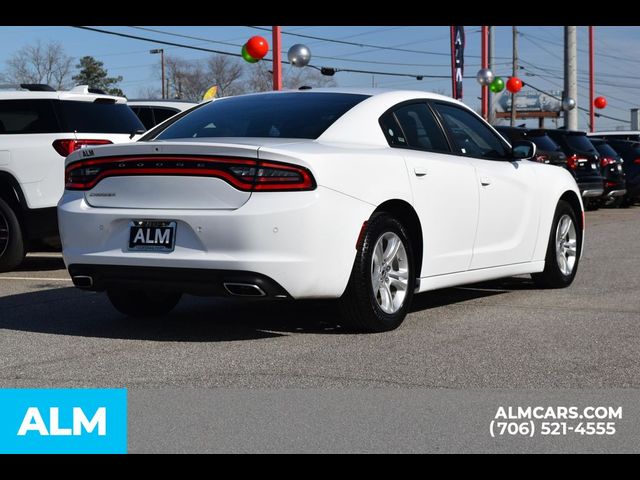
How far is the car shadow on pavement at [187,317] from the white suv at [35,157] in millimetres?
1734

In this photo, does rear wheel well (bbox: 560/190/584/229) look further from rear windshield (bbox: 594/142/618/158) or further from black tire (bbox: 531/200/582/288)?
rear windshield (bbox: 594/142/618/158)

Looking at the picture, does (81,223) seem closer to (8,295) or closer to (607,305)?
(8,295)

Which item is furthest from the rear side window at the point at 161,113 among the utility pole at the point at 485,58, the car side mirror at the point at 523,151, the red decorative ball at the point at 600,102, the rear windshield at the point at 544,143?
the red decorative ball at the point at 600,102

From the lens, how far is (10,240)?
11055 mm

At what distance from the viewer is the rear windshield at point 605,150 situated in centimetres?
2373

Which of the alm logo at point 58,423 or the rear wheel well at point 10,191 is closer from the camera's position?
the alm logo at point 58,423

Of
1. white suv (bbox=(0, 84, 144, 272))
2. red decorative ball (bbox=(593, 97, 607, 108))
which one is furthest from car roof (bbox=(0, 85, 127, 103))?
red decorative ball (bbox=(593, 97, 607, 108))

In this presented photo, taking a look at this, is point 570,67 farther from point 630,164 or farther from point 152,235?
point 152,235

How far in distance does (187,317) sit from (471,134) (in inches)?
101

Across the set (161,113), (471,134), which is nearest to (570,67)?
(161,113)

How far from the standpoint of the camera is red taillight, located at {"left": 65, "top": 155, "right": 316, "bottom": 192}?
255 inches

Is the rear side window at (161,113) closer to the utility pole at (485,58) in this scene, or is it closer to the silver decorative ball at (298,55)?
the silver decorative ball at (298,55)

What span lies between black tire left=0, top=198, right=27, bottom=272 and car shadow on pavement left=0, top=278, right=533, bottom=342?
1728mm
